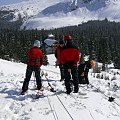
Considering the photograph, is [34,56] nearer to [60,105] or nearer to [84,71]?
[60,105]

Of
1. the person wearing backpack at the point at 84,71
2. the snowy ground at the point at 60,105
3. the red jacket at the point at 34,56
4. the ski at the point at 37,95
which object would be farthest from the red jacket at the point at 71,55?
the person wearing backpack at the point at 84,71

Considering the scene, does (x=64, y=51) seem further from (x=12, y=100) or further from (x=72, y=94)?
(x=12, y=100)

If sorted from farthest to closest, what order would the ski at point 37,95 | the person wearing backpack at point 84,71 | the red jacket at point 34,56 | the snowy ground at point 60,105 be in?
the person wearing backpack at point 84,71
the red jacket at point 34,56
the ski at point 37,95
the snowy ground at point 60,105

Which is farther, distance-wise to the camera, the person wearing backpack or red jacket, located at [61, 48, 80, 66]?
the person wearing backpack

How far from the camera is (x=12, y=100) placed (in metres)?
11.6

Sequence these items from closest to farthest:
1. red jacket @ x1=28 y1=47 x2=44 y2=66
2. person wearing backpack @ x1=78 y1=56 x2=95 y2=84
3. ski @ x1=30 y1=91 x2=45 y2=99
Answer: ski @ x1=30 y1=91 x2=45 y2=99, red jacket @ x1=28 y1=47 x2=44 y2=66, person wearing backpack @ x1=78 y1=56 x2=95 y2=84

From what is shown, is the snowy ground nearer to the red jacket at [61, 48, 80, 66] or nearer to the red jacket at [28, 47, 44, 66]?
the red jacket at [28, 47, 44, 66]

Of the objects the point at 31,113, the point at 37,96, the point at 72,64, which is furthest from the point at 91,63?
the point at 31,113

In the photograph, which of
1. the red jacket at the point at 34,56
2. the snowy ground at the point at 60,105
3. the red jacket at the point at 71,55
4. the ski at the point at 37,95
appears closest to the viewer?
the snowy ground at the point at 60,105

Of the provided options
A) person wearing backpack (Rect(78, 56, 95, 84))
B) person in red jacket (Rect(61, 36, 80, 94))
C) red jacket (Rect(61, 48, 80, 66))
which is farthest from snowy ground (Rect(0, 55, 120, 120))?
person wearing backpack (Rect(78, 56, 95, 84))

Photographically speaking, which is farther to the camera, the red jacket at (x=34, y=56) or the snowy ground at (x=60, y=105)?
the red jacket at (x=34, y=56)

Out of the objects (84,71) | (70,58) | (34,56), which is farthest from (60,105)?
(84,71)

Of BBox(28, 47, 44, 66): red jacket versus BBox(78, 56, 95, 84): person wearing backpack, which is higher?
BBox(28, 47, 44, 66): red jacket

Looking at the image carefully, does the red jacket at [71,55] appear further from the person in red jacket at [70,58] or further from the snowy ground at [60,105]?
the snowy ground at [60,105]
